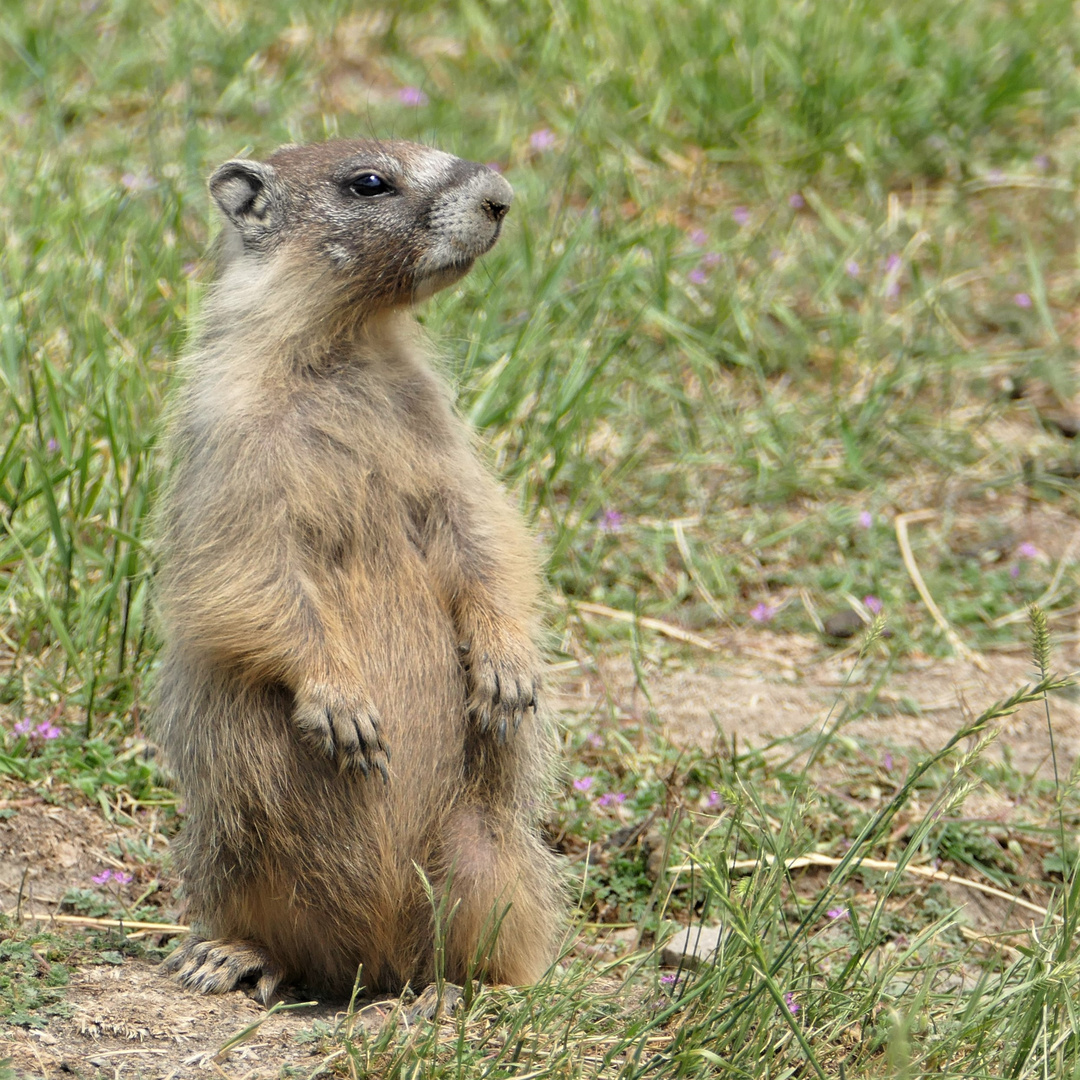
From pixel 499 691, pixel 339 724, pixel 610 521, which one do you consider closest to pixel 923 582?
pixel 610 521

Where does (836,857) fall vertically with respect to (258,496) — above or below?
below

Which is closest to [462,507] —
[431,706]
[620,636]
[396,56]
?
[431,706]

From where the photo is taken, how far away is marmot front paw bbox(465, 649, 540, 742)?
3.61 metres

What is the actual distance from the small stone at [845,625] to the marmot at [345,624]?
1.98 m

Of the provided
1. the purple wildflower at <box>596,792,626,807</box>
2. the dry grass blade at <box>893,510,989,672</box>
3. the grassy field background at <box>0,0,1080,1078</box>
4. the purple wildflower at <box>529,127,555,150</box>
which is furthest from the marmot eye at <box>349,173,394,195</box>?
the purple wildflower at <box>529,127,555,150</box>

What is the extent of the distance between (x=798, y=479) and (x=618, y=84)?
94.5 inches

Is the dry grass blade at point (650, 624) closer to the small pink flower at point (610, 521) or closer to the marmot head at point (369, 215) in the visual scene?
the small pink flower at point (610, 521)

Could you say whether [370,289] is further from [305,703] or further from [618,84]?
[618,84]

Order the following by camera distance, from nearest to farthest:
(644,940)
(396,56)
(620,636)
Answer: (644,940) < (620,636) < (396,56)

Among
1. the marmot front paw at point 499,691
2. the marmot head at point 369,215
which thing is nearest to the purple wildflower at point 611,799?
the marmot front paw at point 499,691

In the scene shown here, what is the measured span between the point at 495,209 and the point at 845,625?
2490 mm

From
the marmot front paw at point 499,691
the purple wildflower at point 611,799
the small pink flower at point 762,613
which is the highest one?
the small pink flower at point 762,613

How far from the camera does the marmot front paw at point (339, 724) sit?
3.37 m

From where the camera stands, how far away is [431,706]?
362 centimetres
